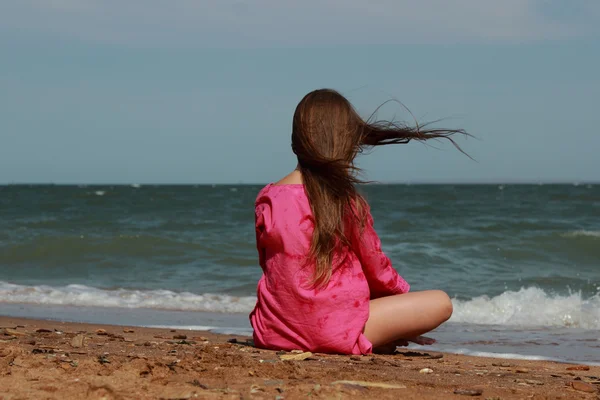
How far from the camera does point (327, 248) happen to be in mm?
3809

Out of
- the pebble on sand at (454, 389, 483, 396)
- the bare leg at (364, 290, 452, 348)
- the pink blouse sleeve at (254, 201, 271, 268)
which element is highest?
the pink blouse sleeve at (254, 201, 271, 268)

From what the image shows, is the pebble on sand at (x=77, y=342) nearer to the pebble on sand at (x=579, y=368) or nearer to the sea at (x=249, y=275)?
the sea at (x=249, y=275)

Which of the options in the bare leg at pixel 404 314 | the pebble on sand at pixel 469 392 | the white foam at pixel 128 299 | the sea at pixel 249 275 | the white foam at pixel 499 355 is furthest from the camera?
the white foam at pixel 128 299

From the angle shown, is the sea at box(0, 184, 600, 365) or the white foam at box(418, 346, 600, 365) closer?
the white foam at box(418, 346, 600, 365)

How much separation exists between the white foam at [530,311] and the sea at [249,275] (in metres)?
0.01

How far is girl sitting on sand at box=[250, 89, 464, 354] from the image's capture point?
3.81 m

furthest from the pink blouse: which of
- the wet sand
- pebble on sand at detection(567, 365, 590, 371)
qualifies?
pebble on sand at detection(567, 365, 590, 371)

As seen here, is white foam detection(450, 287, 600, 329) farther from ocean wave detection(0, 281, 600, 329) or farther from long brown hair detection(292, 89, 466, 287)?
long brown hair detection(292, 89, 466, 287)

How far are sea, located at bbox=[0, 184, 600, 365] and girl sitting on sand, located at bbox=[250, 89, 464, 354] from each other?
10.7 inches

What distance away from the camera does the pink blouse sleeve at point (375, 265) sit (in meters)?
3.91

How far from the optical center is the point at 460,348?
17.4 feet

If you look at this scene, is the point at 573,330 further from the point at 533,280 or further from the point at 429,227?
the point at 429,227

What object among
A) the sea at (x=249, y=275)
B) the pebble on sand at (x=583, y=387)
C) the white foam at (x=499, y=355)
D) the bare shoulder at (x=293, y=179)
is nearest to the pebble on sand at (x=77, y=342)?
the bare shoulder at (x=293, y=179)

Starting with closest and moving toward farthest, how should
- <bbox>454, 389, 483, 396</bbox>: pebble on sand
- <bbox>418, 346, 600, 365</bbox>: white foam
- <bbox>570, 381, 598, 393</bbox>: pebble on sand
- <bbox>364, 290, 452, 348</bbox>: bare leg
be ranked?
<bbox>454, 389, 483, 396</bbox>: pebble on sand
<bbox>570, 381, 598, 393</bbox>: pebble on sand
<bbox>364, 290, 452, 348</bbox>: bare leg
<bbox>418, 346, 600, 365</bbox>: white foam
